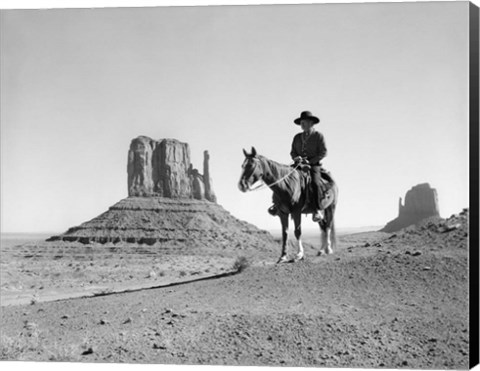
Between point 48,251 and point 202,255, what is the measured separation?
5.31 metres

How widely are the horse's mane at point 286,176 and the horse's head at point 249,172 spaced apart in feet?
0.57

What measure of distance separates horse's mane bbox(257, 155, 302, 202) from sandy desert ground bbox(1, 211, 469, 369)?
4.08 ft

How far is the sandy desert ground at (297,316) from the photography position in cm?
1057

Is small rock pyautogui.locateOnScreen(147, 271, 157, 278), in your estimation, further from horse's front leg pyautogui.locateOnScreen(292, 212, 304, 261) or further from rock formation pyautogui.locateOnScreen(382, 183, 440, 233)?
rock formation pyautogui.locateOnScreen(382, 183, 440, 233)

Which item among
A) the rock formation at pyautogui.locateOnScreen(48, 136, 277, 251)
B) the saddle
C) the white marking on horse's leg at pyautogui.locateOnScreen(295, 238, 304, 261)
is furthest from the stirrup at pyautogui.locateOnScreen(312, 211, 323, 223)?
the rock formation at pyautogui.locateOnScreen(48, 136, 277, 251)

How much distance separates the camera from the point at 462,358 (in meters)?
10.3

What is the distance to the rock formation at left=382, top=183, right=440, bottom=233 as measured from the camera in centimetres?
1181

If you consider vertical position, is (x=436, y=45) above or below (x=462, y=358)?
above

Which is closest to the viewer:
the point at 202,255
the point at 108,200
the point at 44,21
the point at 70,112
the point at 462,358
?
the point at 462,358

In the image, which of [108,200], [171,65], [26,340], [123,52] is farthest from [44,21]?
[26,340]

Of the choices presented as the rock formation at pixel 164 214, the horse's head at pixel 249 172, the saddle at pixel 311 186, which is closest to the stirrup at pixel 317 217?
the saddle at pixel 311 186

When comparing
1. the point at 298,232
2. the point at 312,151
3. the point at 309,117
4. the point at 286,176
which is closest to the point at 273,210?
the point at 298,232

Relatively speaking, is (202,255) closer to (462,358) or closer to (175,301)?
(175,301)

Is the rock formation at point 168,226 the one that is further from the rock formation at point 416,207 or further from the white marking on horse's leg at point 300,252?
the rock formation at point 416,207
